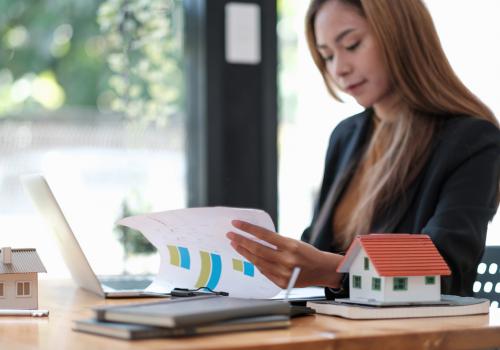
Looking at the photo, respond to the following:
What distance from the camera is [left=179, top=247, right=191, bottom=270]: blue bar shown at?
1.60 m

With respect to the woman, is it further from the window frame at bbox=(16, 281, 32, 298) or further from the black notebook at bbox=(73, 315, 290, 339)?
the window frame at bbox=(16, 281, 32, 298)

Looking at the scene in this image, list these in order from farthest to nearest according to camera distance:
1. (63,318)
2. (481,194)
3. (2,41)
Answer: (2,41), (481,194), (63,318)

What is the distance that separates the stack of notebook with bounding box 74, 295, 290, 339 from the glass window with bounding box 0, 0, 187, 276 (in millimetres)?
1942

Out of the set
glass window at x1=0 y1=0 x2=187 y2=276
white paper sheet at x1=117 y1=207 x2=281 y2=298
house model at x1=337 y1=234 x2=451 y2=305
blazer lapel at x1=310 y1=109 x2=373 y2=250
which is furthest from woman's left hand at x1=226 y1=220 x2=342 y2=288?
glass window at x1=0 y1=0 x2=187 y2=276

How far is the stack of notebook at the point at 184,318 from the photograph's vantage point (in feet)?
3.67

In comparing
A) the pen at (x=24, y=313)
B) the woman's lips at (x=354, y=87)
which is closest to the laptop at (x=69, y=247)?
the pen at (x=24, y=313)

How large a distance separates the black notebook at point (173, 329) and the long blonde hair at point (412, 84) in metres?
0.94

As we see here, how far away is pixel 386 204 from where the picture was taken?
2100 millimetres

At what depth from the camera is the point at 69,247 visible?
179cm

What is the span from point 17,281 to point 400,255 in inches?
24.3

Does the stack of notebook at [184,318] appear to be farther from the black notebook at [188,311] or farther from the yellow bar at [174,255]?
the yellow bar at [174,255]

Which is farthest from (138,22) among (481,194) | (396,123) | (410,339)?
(410,339)

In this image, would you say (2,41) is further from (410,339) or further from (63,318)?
(410,339)

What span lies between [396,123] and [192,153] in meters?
1.22
